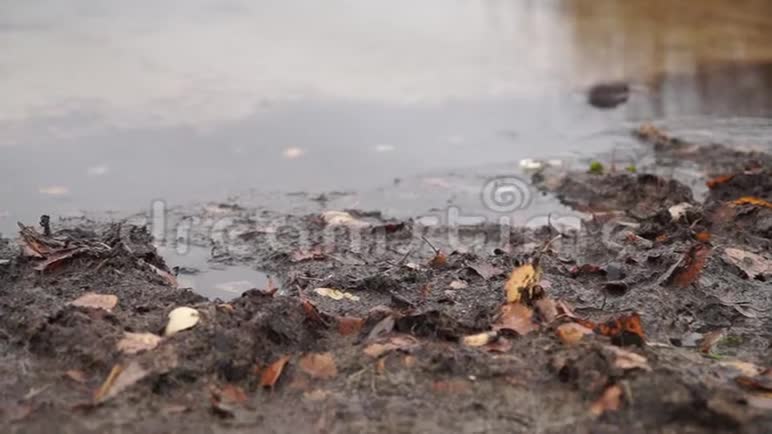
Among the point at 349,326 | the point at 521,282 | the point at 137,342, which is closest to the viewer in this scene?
the point at 137,342

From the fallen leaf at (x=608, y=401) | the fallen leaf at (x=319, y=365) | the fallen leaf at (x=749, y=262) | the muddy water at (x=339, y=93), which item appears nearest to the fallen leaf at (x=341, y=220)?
the muddy water at (x=339, y=93)

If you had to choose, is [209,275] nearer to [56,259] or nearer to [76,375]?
[56,259]

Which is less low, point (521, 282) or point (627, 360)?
point (521, 282)

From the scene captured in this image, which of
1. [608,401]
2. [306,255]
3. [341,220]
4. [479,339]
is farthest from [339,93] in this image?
[608,401]

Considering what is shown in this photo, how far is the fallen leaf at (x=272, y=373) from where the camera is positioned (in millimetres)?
2613

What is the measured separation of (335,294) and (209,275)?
0.58m

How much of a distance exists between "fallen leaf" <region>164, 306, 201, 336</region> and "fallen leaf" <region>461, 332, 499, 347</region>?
31.6 inches

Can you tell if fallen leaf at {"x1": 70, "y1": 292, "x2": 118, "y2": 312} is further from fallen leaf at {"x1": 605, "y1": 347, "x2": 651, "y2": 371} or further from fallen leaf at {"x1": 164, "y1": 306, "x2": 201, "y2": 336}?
fallen leaf at {"x1": 605, "y1": 347, "x2": 651, "y2": 371}

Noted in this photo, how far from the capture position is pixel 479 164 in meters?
5.09

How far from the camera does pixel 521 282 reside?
9.99ft

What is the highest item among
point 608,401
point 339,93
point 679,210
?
point 339,93

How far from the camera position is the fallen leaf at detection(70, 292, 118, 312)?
2.95m

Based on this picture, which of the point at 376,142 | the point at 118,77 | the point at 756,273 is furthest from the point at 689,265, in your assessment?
the point at 118,77

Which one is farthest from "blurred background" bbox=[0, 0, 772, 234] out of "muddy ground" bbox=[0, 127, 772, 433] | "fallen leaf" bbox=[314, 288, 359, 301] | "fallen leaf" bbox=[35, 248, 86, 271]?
"fallen leaf" bbox=[314, 288, 359, 301]
